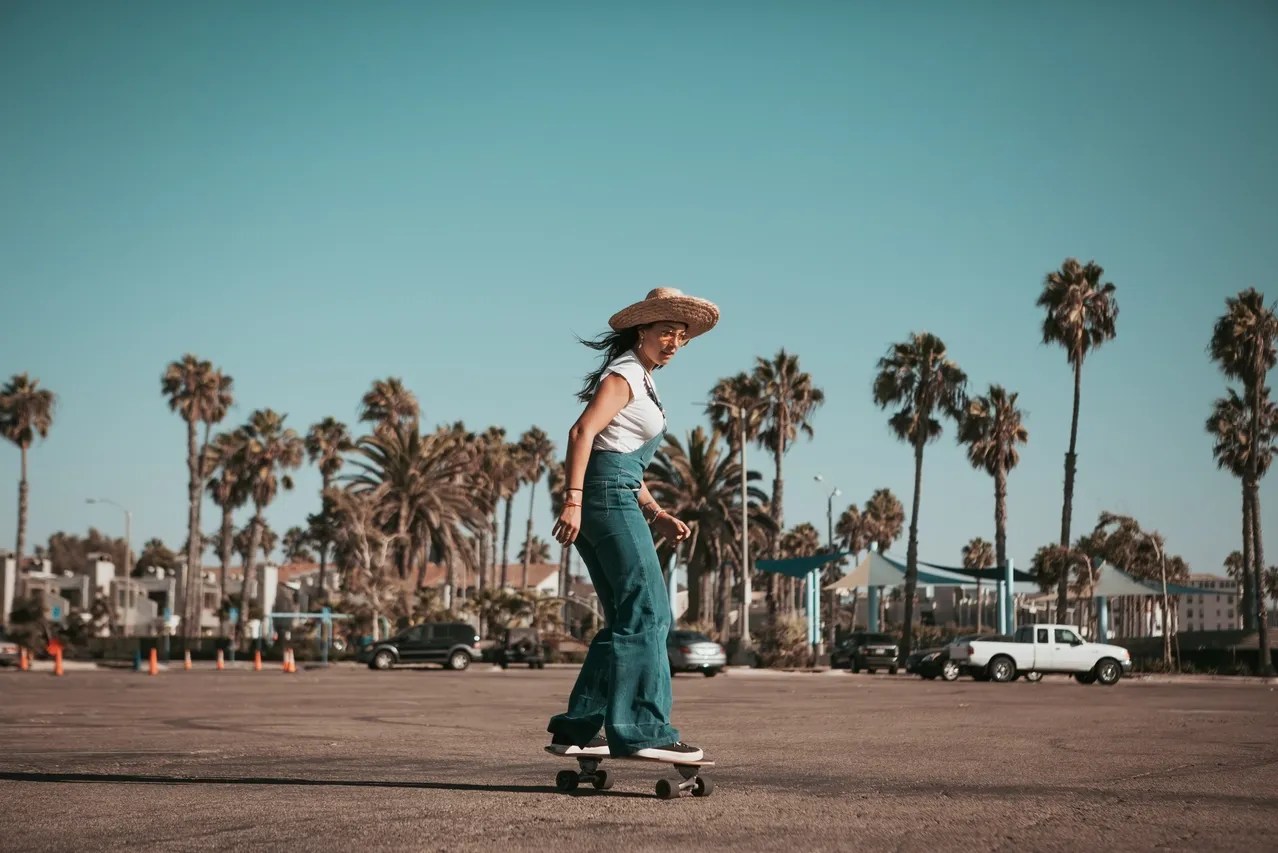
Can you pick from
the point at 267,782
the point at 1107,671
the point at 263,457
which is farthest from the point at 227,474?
the point at 267,782

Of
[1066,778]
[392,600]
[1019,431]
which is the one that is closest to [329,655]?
[392,600]

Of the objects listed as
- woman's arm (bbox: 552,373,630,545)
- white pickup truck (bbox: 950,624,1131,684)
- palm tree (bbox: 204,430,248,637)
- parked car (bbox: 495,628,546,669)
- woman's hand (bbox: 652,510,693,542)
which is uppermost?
palm tree (bbox: 204,430,248,637)

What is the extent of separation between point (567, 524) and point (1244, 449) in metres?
56.8

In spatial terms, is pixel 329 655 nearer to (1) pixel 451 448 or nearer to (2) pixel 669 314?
Answer: (1) pixel 451 448

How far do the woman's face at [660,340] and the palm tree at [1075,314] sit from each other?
4554 centimetres

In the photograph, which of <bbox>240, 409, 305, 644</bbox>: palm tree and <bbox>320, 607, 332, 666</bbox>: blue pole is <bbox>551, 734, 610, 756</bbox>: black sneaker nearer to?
<bbox>320, 607, 332, 666</bbox>: blue pole

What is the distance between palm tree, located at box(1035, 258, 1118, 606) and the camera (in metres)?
49.9

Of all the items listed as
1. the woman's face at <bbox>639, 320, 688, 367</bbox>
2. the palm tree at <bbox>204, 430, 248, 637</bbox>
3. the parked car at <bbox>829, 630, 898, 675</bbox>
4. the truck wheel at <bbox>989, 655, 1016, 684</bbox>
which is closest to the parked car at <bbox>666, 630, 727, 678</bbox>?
the truck wheel at <bbox>989, 655, 1016, 684</bbox>

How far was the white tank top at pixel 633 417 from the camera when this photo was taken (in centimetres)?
590

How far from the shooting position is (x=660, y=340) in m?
6.18

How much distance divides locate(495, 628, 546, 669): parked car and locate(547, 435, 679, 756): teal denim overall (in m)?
40.9

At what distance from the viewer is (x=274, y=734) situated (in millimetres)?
10117

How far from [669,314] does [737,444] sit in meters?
53.8

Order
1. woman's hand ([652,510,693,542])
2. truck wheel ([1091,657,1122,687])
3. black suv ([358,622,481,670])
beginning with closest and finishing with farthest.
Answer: woman's hand ([652,510,693,542]) → truck wheel ([1091,657,1122,687]) → black suv ([358,622,481,670])
